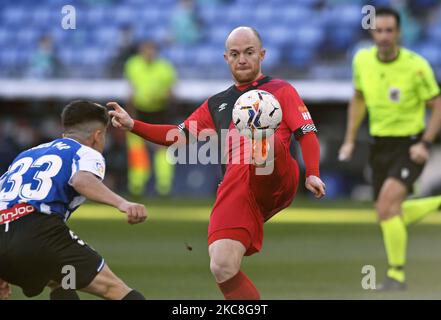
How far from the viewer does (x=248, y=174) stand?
7531 mm

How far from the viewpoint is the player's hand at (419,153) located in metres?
10.6

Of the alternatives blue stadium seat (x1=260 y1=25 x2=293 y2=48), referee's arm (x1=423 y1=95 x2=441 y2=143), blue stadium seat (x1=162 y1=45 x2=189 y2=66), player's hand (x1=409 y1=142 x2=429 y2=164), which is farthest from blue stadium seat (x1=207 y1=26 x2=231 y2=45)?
player's hand (x1=409 y1=142 x2=429 y2=164)

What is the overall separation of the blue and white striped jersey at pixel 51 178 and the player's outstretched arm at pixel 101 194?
0.20 ft

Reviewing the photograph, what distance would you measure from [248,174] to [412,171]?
3610mm

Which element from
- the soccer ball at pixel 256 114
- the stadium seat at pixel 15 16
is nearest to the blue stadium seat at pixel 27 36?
the stadium seat at pixel 15 16

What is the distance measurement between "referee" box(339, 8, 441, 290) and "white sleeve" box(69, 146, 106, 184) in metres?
4.27

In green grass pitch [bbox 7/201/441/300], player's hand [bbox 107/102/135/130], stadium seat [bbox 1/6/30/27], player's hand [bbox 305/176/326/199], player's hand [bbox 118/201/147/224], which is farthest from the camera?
stadium seat [bbox 1/6/30/27]

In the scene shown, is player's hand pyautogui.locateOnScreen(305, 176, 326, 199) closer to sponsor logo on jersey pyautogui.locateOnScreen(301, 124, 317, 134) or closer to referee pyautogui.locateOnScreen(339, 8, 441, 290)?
sponsor logo on jersey pyautogui.locateOnScreen(301, 124, 317, 134)

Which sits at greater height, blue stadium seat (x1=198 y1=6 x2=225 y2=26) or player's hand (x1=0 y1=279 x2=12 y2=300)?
blue stadium seat (x1=198 y1=6 x2=225 y2=26)

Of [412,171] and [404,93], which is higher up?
[404,93]

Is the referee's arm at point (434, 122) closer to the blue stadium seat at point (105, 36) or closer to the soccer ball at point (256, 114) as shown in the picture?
the soccer ball at point (256, 114)

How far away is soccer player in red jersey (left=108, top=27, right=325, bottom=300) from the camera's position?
7.24m
